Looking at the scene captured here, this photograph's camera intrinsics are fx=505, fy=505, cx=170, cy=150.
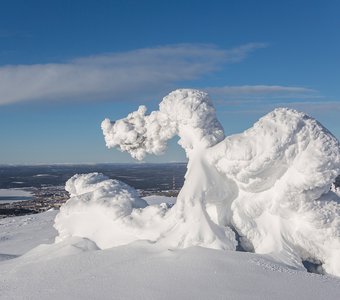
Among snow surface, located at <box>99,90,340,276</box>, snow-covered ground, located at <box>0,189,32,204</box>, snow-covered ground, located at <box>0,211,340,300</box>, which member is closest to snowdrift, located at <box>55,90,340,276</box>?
snow surface, located at <box>99,90,340,276</box>

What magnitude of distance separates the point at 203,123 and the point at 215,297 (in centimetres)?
614

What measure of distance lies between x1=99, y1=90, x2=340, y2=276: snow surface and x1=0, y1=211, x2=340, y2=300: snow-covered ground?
1091 millimetres

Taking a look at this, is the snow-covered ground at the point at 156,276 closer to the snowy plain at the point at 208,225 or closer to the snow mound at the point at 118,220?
the snowy plain at the point at 208,225

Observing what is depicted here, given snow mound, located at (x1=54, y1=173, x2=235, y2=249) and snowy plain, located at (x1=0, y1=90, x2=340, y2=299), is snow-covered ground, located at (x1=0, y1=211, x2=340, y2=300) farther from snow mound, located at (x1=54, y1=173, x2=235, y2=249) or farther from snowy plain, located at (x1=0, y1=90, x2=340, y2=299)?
snow mound, located at (x1=54, y1=173, x2=235, y2=249)

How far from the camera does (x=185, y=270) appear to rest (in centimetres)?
1268

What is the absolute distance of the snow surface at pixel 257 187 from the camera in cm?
1404

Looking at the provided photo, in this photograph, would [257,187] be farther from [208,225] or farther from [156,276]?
[156,276]

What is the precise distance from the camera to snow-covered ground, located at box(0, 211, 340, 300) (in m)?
11.6

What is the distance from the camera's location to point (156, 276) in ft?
40.7

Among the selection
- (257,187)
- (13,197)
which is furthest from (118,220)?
(13,197)

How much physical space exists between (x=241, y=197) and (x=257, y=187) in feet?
2.83

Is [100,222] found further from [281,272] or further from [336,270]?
[336,270]

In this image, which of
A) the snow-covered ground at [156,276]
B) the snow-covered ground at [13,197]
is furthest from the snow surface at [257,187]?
the snow-covered ground at [13,197]

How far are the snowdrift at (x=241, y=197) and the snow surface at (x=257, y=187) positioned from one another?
0.03 meters
